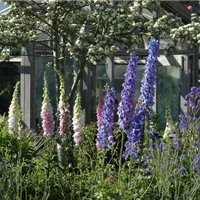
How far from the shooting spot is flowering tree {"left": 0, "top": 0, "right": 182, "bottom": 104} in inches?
237

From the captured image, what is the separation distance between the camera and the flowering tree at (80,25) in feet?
19.8

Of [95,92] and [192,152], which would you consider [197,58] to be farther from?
[192,152]

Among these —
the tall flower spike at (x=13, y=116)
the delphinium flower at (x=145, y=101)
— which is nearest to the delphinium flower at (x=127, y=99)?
the delphinium flower at (x=145, y=101)

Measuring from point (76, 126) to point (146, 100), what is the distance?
8.12ft

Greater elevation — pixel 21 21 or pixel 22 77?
pixel 21 21

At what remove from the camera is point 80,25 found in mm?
6984

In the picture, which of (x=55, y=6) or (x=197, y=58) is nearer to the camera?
(x=55, y=6)

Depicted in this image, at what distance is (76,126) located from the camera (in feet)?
22.0

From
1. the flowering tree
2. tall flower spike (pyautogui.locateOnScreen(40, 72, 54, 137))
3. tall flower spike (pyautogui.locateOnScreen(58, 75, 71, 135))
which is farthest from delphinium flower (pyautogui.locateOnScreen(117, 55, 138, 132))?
tall flower spike (pyautogui.locateOnScreen(40, 72, 54, 137))

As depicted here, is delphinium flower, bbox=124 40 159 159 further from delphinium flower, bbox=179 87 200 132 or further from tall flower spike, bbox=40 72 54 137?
tall flower spike, bbox=40 72 54 137

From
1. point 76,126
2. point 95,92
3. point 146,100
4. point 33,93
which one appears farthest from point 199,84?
point 146,100

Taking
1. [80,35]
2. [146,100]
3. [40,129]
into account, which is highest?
[80,35]

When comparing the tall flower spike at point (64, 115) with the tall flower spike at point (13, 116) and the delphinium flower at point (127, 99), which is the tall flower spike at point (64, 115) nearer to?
the tall flower spike at point (13, 116)

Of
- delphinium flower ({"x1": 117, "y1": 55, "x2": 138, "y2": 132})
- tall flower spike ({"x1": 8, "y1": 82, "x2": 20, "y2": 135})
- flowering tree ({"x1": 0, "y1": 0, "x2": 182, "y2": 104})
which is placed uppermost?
flowering tree ({"x1": 0, "y1": 0, "x2": 182, "y2": 104})
